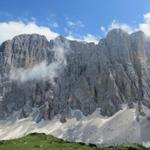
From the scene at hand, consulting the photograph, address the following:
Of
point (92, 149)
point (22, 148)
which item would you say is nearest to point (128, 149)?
point (92, 149)

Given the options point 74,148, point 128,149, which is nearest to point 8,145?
point 74,148

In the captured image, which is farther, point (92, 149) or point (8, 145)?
point (8, 145)

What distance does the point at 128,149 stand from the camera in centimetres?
16850

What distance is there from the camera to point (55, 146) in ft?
459

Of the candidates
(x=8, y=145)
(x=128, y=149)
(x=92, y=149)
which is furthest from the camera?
(x=128, y=149)

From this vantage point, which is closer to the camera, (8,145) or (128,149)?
(8,145)

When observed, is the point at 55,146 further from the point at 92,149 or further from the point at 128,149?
the point at 128,149

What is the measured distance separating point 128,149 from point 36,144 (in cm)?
4123

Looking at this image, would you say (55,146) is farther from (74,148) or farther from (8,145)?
(8,145)

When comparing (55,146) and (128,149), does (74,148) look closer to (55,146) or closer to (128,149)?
(55,146)

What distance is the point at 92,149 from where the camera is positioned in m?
135

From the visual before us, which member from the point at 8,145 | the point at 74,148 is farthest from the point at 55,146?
the point at 8,145

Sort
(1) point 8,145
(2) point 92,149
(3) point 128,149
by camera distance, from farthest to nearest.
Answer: (3) point 128,149, (1) point 8,145, (2) point 92,149

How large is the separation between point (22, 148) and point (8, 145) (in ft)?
29.0
